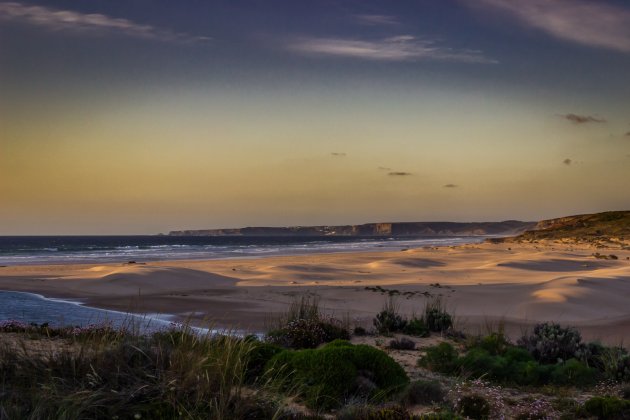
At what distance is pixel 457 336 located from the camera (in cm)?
1364

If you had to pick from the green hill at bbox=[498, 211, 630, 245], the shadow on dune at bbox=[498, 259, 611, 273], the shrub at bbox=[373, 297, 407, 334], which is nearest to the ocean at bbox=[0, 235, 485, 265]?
the green hill at bbox=[498, 211, 630, 245]

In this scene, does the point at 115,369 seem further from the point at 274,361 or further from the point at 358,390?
the point at 358,390

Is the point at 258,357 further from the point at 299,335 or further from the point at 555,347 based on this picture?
the point at 555,347

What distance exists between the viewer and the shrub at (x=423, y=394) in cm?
799

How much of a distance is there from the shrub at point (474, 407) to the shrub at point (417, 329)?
6279 millimetres

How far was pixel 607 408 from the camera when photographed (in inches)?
287

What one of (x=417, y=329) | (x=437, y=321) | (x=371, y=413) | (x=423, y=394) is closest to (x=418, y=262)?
(x=437, y=321)

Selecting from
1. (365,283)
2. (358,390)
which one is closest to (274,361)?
(358,390)

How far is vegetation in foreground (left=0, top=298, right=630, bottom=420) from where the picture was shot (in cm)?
636

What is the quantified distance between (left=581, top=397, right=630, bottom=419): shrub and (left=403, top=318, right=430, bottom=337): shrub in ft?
21.0

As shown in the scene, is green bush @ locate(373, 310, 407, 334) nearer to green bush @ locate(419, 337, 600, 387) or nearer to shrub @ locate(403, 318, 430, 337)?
shrub @ locate(403, 318, 430, 337)

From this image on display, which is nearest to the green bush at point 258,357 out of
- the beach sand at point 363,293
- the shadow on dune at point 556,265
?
the beach sand at point 363,293

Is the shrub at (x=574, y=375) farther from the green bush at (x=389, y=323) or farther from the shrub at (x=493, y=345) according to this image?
the green bush at (x=389, y=323)

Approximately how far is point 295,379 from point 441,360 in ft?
10.8
